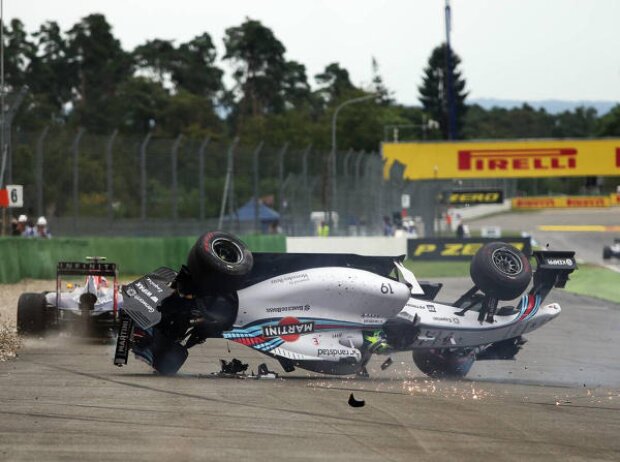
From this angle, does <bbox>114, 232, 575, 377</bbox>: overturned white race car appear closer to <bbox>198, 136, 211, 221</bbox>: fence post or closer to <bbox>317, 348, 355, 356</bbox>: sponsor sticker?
<bbox>317, 348, 355, 356</bbox>: sponsor sticker

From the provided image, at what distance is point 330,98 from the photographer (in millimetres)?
162000

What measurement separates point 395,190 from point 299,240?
15044 mm

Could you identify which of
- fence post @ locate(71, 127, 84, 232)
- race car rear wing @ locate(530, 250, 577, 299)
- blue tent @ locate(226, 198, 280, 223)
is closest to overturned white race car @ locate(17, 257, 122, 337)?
race car rear wing @ locate(530, 250, 577, 299)

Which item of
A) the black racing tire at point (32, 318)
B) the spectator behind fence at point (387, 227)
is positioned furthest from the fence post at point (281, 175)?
the black racing tire at point (32, 318)

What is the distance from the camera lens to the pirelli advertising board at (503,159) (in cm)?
7075

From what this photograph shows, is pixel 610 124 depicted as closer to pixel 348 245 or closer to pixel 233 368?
pixel 348 245

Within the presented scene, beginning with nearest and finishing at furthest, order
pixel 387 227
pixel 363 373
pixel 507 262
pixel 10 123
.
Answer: pixel 363 373, pixel 507 262, pixel 10 123, pixel 387 227

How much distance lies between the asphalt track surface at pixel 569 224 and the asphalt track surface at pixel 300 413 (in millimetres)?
34485

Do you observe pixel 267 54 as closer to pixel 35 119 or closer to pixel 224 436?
pixel 35 119

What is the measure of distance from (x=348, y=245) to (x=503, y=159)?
1266 inches

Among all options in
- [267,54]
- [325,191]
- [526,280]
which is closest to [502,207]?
[267,54]

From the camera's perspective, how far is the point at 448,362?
12773 millimetres

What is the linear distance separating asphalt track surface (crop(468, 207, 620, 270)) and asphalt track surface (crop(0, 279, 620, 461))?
34485 mm

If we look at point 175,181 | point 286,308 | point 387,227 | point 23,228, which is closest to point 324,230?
point 387,227
